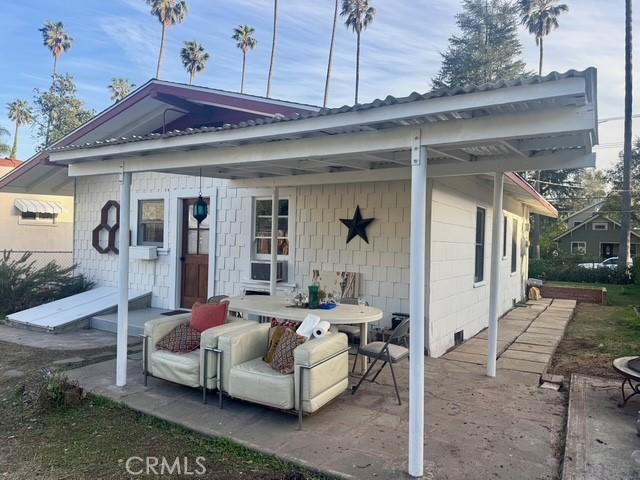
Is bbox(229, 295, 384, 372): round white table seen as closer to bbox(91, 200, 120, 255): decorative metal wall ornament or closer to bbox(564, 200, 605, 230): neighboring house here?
bbox(91, 200, 120, 255): decorative metal wall ornament

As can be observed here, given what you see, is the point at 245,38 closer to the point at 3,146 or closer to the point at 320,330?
the point at 3,146

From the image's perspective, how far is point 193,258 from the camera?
8773mm

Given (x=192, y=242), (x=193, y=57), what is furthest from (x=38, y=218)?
(x=193, y=57)

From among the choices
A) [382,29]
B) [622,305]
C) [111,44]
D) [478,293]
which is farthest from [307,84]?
[478,293]

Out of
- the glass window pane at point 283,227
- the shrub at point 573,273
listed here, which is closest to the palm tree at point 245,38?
the shrub at point 573,273

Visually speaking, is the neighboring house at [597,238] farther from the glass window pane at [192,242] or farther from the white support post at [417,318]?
the white support post at [417,318]

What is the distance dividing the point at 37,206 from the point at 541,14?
29.8 meters

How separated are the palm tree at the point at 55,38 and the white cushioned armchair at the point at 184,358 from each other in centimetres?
3831

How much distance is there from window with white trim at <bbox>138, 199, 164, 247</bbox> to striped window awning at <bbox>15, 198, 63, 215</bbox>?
31.3ft

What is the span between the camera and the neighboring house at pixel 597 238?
35250mm

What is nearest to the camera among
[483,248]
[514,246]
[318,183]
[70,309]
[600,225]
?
[318,183]

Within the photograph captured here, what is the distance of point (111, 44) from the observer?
2700 cm

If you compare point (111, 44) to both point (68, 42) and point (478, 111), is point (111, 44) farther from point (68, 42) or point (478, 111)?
point (478, 111)

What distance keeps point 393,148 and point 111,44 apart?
28850mm
